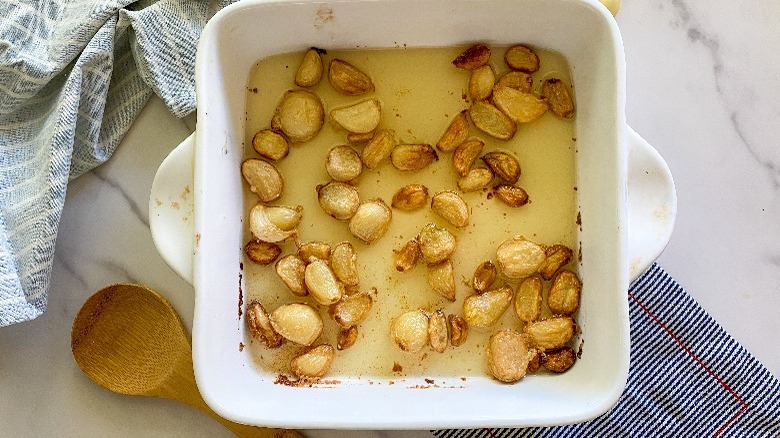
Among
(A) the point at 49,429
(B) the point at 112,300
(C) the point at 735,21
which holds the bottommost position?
(A) the point at 49,429

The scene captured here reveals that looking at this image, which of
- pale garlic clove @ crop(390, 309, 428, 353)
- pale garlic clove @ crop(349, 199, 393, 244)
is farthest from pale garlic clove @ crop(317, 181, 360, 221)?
pale garlic clove @ crop(390, 309, 428, 353)

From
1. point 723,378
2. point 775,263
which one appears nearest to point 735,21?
point 775,263

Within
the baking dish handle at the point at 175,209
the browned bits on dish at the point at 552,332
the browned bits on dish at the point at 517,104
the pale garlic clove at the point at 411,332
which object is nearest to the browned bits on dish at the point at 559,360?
the browned bits on dish at the point at 552,332

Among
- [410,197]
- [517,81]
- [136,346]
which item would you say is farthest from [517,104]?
[136,346]

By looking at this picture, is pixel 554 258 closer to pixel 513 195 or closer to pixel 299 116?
pixel 513 195

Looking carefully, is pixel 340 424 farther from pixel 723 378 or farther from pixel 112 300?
pixel 723 378

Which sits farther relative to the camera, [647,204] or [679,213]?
[679,213]

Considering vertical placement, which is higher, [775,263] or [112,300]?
[775,263]
